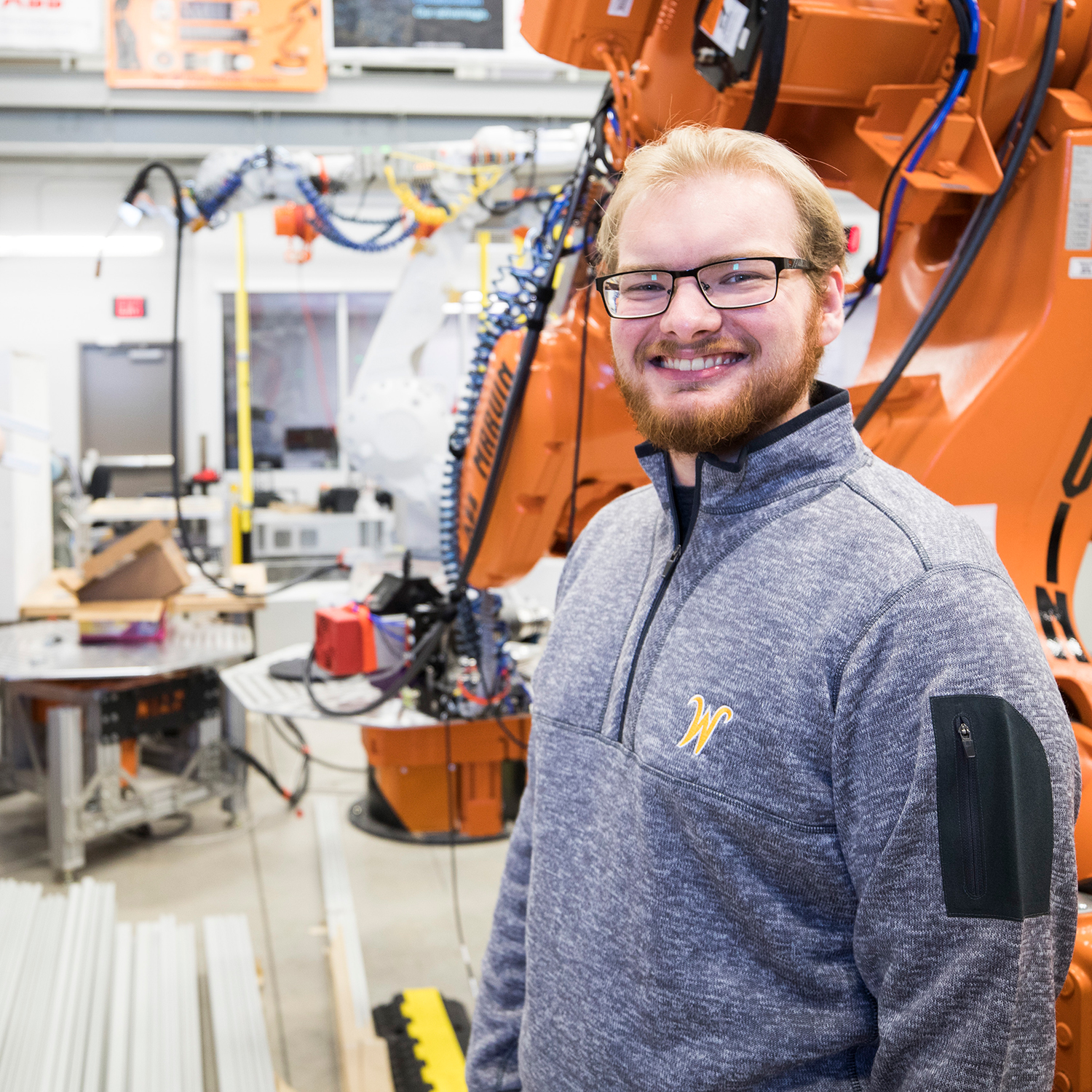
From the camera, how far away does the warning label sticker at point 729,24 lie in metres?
1.63

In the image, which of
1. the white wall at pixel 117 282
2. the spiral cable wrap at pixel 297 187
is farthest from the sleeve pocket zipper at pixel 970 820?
the white wall at pixel 117 282

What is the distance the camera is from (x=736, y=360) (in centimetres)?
110

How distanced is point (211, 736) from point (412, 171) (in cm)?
282

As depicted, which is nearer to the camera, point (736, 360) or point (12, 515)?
point (736, 360)

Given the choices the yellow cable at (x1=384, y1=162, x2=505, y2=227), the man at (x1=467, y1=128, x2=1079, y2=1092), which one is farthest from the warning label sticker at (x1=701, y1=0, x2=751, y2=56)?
the yellow cable at (x1=384, y1=162, x2=505, y2=227)

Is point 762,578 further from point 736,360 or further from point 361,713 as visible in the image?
point 361,713

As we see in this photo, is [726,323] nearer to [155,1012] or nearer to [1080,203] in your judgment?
[1080,203]

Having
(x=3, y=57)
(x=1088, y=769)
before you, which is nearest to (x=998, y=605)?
(x=1088, y=769)

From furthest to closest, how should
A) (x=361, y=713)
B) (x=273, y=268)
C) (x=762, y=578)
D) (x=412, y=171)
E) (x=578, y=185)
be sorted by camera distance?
(x=273, y=268) → (x=412, y=171) → (x=361, y=713) → (x=578, y=185) → (x=762, y=578)

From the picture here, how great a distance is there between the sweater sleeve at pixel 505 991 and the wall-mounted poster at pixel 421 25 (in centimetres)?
593

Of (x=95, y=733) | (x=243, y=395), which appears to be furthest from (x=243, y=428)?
(x=95, y=733)

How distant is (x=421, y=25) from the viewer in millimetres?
6289

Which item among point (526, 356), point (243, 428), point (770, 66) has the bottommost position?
point (243, 428)

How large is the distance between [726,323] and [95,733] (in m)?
3.96
